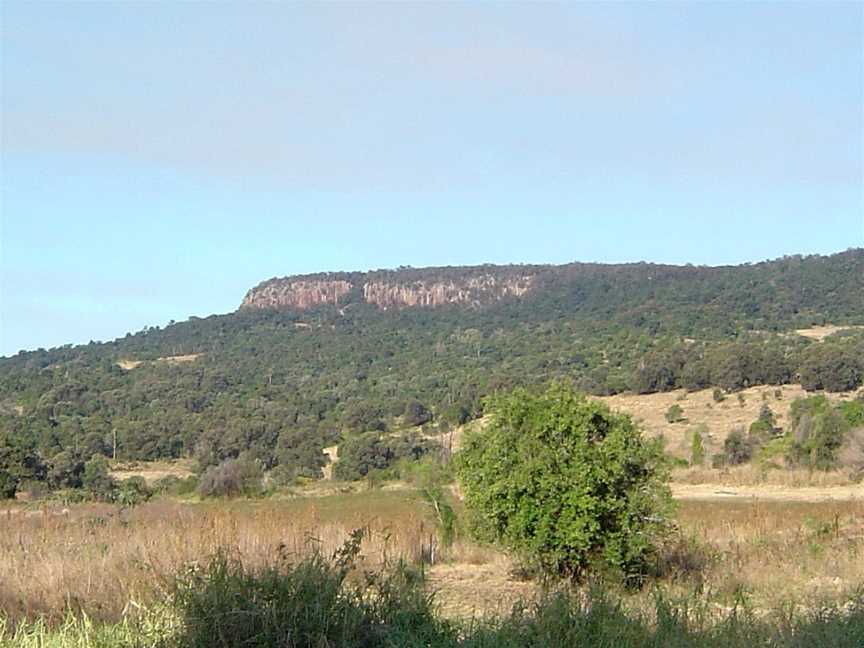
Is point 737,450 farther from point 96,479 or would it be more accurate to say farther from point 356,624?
point 356,624

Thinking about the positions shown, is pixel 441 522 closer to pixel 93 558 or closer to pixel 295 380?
pixel 93 558

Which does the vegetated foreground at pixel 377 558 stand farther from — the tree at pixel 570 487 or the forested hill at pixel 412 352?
the forested hill at pixel 412 352

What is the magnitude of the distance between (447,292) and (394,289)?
6.43 m

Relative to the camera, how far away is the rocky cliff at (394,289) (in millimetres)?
106625

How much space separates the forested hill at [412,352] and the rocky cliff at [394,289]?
23 cm

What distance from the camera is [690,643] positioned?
6.83m

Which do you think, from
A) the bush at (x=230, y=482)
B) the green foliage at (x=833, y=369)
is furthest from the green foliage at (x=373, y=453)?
the green foliage at (x=833, y=369)

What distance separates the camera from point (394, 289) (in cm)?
11244

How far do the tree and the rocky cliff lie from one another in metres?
91.7

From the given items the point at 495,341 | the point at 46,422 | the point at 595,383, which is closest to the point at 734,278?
the point at 495,341

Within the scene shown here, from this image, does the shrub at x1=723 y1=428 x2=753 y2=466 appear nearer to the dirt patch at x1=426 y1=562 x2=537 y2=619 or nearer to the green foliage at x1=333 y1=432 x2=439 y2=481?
the green foliage at x1=333 y1=432 x2=439 y2=481

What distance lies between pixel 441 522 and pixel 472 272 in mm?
97932

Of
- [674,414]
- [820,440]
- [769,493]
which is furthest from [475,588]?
[674,414]

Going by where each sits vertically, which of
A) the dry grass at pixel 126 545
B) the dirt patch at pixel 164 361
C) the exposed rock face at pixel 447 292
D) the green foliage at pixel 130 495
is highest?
the exposed rock face at pixel 447 292
